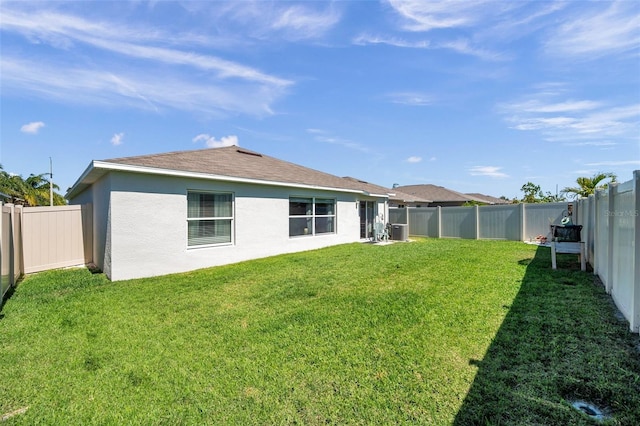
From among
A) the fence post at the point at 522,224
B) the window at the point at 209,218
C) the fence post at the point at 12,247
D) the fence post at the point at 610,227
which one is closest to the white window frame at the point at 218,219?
the window at the point at 209,218

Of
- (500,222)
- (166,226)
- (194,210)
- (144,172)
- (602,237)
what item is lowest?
(500,222)

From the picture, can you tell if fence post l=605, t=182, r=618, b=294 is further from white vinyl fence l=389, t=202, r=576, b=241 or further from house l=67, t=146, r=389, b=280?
white vinyl fence l=389, t=202, r=576, b=241

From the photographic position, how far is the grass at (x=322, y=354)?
8.69 feet

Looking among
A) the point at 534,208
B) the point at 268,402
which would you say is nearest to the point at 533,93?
the point at 534,208

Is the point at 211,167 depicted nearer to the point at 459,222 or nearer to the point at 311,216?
the point at 311,216

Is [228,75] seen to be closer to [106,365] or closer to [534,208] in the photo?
[106,365]

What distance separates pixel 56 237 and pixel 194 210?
4.25 meters

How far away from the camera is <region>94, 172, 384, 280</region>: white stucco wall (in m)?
7.89

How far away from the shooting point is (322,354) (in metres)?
3.62

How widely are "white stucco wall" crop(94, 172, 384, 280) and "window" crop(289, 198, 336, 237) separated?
1083mm

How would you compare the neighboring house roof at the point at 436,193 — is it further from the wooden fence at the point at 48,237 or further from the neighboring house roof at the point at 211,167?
the wooden fence at the point at 48,237

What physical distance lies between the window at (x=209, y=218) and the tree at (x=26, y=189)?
678 inches

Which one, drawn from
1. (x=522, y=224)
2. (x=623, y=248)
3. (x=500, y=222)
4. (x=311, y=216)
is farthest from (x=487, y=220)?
(x=623, y=248)

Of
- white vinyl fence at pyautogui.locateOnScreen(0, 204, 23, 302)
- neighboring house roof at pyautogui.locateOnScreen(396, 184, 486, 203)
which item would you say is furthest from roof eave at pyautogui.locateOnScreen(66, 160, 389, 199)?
neighboring house roof at pyautogui.locateOnScreen(396, 184, 486, 203)
